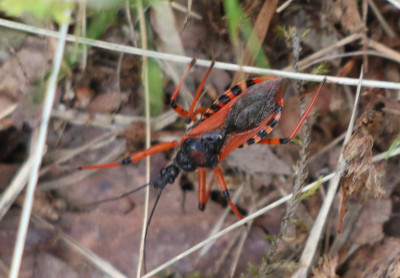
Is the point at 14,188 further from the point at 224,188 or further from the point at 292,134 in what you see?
the point at 292,134

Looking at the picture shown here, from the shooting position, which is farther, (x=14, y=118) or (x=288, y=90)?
(x=288, y=90)

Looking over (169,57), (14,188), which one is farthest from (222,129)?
(14,188)

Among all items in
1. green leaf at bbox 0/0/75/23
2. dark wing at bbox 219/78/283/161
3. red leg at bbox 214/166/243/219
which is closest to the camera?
green leaf at bbox 0/0/75/23

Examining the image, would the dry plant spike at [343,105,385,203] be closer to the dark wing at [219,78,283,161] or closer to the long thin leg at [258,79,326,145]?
the long thin leg at [258,79,326,145]

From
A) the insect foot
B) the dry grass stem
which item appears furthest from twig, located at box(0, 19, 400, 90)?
the insect foot

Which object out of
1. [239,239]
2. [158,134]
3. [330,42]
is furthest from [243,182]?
[330,42]

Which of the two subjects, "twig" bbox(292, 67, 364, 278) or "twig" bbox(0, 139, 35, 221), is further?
"twig" bbox(0, 139, 35, 221)

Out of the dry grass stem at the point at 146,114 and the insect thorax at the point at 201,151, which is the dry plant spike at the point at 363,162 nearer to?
the insect thorax at the point at 201,151

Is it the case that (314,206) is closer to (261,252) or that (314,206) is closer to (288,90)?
(261,252)
